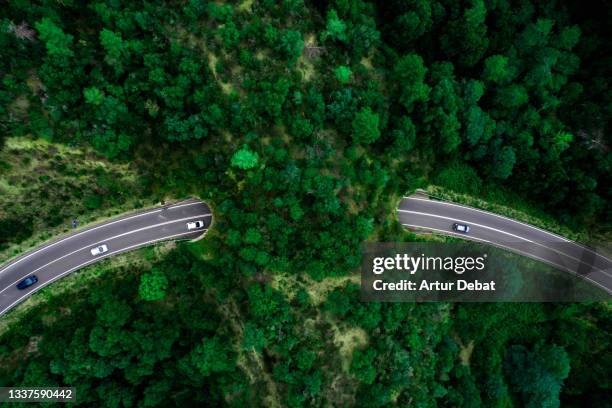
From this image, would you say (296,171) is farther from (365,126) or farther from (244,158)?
(365,126)

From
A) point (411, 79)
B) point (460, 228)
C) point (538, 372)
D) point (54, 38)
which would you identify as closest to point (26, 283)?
point (54, 38)

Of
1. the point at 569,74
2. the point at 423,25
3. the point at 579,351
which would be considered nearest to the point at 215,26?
the point at 423,25

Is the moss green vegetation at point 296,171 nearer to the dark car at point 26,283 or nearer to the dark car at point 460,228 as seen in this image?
the dark car at point 26,283

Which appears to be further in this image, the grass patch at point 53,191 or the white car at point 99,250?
the white car at point 99,250

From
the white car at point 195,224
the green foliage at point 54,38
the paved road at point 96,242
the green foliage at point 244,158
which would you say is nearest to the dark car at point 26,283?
the paved road at point 96,242

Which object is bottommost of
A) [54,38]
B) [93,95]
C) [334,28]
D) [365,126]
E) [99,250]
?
[99,250]

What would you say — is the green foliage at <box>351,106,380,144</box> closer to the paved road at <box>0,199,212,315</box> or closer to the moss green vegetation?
the moss green vegetation
